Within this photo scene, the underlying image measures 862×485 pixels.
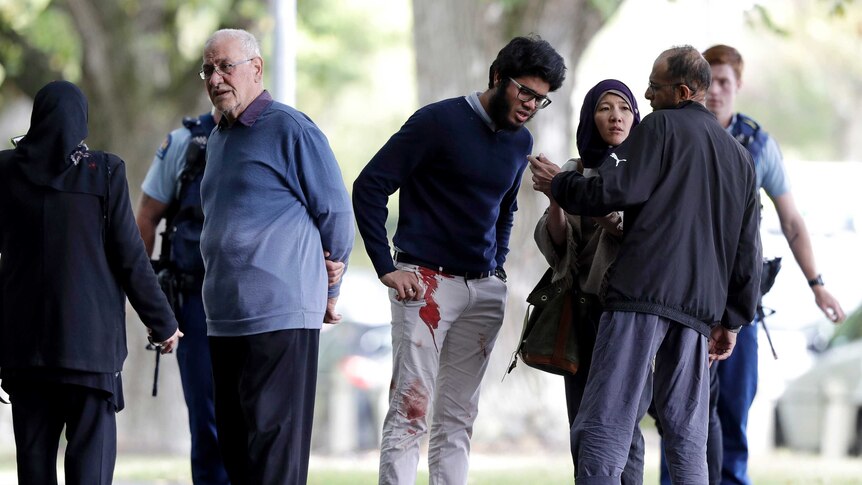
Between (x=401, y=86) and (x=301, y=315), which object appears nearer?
(x=301, y=315)

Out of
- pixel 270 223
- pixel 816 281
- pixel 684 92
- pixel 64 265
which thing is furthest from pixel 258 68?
pixel 816 281

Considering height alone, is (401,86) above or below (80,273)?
above

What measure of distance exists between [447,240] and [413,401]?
2.35 ft

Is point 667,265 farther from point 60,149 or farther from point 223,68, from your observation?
point 60,149

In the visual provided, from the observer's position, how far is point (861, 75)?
29.8 meters

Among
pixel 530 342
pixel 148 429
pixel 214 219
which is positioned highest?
pixel 214 219

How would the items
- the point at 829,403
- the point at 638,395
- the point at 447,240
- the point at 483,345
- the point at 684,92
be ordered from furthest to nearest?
the point at 829,403 → the point at 483,345 → the point at 447,240 → the point at 684,92 → the point at 638,395

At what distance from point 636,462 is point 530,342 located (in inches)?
29.5

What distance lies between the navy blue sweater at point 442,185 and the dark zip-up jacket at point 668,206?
1.84ft

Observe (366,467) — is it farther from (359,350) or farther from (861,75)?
(861,75)

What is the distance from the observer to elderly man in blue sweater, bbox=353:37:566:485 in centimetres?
588

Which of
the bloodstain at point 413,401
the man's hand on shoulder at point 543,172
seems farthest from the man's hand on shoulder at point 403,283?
the man's hand on shoulder at point 543,172

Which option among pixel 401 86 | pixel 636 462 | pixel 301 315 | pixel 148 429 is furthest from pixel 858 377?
pixel 401 86

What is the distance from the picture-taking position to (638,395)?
17.8 feet
